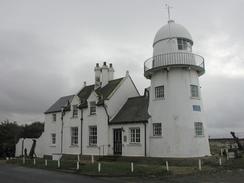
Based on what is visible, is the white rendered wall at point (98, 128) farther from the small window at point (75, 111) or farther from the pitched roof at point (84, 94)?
the small window at point (75, 111)

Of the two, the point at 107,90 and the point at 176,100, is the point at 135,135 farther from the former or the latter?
the point at 107,90

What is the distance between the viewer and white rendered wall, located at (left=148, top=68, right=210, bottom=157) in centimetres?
2658

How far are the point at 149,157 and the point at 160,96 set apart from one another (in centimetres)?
544

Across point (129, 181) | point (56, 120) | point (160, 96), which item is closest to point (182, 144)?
point (160, 96)

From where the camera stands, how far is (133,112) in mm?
30750

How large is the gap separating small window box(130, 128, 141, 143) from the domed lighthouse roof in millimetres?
8401

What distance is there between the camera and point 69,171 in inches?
906

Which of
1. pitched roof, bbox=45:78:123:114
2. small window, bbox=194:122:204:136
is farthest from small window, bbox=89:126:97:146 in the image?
small window, bbox=194:122:204:136

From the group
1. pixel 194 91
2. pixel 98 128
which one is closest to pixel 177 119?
pixel 194 91

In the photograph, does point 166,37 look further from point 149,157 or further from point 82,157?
point 82,157

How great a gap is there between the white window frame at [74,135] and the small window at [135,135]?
8.35 m

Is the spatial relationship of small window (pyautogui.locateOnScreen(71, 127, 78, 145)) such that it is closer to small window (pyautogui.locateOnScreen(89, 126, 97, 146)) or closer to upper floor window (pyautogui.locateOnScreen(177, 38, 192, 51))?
small window (pyautogui.locateOnScreen(89, 126, 97, 146))

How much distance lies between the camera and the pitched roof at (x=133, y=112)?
29.2m

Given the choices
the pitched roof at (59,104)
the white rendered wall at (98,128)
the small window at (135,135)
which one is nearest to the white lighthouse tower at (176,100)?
the small window at (135,135)
